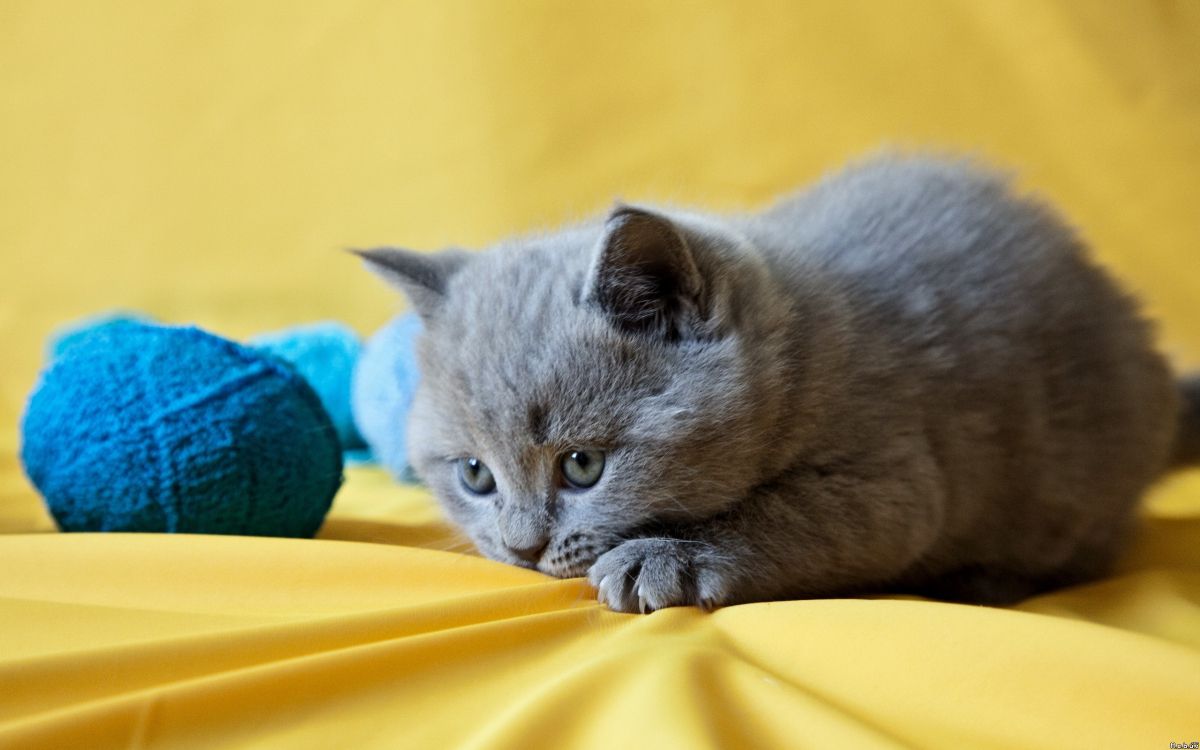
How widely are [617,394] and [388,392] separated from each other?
30.9 inches

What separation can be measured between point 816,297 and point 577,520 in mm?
459

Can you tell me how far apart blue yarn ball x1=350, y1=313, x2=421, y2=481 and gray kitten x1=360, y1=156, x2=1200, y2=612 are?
34cm

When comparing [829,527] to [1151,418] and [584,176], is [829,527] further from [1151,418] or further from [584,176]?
[584,176]

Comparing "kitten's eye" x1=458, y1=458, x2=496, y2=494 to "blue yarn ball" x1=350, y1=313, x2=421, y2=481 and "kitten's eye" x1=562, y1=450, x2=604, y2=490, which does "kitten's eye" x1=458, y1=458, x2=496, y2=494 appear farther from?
"blue yarn ball" x1=350, y1=313, x2=421, y2=481

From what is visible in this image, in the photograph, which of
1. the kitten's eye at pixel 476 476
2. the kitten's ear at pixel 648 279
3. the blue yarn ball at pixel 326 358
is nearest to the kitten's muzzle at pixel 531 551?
the kitten's eye at pixel 476 476

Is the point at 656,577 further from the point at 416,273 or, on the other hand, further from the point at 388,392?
the point at 388,392

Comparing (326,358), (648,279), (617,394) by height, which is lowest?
(326,358)

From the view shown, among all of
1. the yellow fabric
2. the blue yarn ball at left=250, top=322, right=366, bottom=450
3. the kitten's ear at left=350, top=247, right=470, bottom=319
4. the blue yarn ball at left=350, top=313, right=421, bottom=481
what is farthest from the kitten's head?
the blue yarn ball at left=250, top=322, right=366, bottom=450

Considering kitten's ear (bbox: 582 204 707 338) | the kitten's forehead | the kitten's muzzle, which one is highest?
kitten's ear (bbox: 582 204 707 338)

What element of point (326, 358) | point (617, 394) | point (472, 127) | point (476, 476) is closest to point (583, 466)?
point (617, 394)

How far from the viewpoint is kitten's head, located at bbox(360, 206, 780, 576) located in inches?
49.3

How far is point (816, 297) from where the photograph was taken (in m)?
1.45

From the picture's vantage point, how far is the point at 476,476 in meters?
1.42

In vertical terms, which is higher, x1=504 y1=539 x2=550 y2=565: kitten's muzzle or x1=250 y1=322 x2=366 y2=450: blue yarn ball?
x1=250 y1=322 x2=366 y2=450: blue yarn ball
